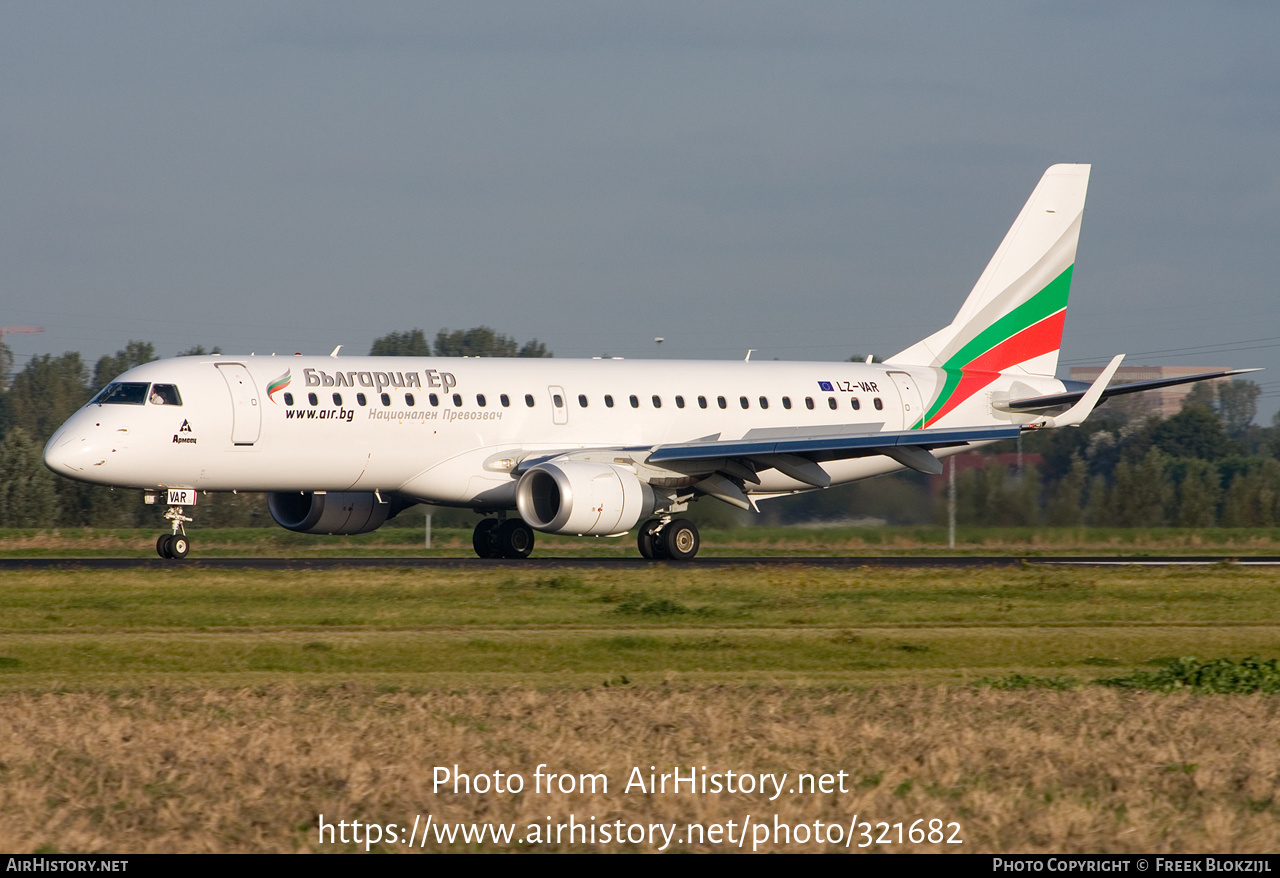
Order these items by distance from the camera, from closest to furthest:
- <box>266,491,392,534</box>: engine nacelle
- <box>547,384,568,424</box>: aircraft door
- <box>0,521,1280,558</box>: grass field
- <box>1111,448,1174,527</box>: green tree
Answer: <box>547,384,568,424</box>: aircraft door
<box>266,491,392,534</box>: engine nacelle
<box>0,521,1280,558</box>: grass field
<box>1111,448,1174,527</box>: green tree

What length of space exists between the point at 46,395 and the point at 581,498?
63.1 meters

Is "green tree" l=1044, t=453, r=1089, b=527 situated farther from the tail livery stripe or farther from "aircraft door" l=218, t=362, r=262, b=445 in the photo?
"aircraft door" l=218, t=362, r=262, b=445

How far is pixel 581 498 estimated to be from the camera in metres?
28.0

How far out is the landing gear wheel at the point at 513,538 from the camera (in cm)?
→ 3238

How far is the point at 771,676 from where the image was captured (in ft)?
51.6

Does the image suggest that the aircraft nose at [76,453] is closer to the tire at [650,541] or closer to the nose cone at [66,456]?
the nose cone at [66,456]

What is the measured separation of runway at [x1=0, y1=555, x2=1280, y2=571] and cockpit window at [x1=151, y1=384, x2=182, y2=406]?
2813 mm

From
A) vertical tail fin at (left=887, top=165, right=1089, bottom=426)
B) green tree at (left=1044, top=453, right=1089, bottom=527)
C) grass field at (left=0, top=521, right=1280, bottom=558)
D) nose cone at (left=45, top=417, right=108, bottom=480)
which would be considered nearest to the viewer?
nose cone at (left=45, top=417, right=108, bottom=480)

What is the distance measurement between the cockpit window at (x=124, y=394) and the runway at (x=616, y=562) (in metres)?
2.84

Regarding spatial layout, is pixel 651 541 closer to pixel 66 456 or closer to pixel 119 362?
pixel 66 456

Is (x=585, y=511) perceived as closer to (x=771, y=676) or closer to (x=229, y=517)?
(x=771, y=676)

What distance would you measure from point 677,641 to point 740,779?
7.93m

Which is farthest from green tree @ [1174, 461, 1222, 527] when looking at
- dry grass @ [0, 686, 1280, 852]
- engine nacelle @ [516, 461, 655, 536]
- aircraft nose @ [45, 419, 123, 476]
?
dry grass @ [0, 686, 1280, 852]

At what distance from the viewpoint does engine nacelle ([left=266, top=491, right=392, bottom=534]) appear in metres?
31.0
